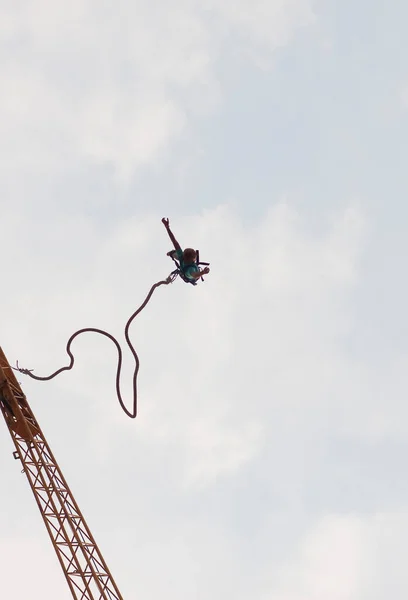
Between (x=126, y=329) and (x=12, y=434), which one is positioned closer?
(x=126, y=329)

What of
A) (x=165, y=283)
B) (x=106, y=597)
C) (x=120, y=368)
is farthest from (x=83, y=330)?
(x=106, y=597)

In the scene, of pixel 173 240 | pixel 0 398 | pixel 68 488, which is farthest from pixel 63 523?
pixel 173 240

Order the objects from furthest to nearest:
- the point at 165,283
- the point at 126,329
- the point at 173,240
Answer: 1. the point at 126,329
2. the point at 165,283
3. the point at 173,240

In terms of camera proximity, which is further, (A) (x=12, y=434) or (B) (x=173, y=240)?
(A) (x=12, y=434)

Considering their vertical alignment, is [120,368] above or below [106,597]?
above

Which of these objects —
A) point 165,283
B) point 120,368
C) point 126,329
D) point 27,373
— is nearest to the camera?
point 165,283

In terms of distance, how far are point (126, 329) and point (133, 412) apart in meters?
3.60

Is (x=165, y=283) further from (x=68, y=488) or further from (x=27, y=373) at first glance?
(x=68, y=488)

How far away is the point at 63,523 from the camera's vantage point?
35312 millimetres

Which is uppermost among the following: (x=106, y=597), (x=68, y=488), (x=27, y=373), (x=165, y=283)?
(x=27, y=373)

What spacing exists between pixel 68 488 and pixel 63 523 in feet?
5.85

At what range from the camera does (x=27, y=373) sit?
32.4 meters

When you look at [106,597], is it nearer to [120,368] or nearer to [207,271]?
[120,368]

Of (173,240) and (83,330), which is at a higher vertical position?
(83,330)
